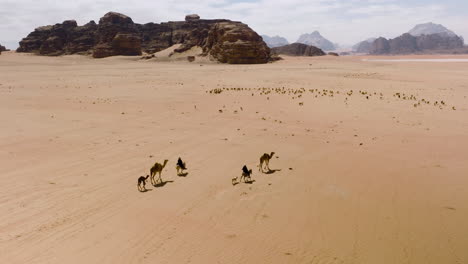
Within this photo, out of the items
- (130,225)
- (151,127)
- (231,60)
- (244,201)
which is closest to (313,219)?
(244,201)

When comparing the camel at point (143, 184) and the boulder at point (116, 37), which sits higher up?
the boulder at point (116, 37)

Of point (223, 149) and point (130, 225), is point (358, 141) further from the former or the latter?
point (130, 225)

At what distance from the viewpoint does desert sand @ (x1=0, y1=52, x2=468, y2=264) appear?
5.72 meters

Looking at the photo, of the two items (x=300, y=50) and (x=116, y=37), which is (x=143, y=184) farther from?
(x=300, y=50)

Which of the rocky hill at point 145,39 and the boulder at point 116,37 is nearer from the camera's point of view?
the rocky hill at point 145,39

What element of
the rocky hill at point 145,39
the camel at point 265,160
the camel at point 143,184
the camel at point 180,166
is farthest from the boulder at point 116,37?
the camel at point 143,184

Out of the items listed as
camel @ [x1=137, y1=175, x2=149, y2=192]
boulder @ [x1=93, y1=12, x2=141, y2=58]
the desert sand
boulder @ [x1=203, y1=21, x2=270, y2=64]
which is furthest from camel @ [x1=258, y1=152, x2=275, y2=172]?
boulder @ [x1=93, y1=12, x2=141, y2=58]

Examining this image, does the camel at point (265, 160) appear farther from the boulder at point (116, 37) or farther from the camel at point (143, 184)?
A: the boulder at point (116, 37)

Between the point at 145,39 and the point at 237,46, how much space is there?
5780cm

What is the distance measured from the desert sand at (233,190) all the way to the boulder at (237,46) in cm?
5247

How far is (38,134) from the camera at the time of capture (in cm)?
1266

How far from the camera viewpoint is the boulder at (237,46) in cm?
6712

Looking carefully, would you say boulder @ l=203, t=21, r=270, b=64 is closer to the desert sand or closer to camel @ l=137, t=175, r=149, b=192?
the desert sand

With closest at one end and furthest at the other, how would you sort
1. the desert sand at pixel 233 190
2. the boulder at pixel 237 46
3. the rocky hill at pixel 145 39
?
the desert sand at pixel 233 190, the boulder at pixel 237 46, the rocky hill at pixel 145 39
